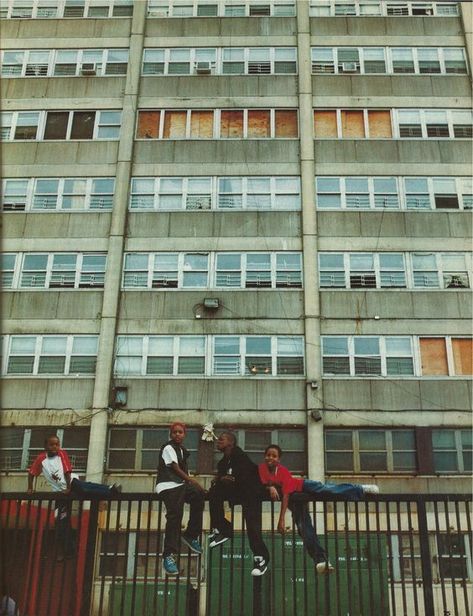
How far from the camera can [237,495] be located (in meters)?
7.09

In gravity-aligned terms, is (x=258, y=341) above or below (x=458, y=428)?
above

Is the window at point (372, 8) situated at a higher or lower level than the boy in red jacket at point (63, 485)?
higher

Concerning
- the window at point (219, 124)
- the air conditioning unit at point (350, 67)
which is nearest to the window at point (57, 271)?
the window at point (219, 124)

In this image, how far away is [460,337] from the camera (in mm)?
22578

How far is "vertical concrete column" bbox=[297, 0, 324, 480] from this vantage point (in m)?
21.1

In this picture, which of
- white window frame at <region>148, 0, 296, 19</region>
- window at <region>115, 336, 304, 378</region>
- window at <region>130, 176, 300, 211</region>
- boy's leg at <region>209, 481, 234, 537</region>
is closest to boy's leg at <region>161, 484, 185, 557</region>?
boy's leg at <region>209, 481, 234, 537</region>

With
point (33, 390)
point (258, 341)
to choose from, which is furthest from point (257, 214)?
point (33, 390)

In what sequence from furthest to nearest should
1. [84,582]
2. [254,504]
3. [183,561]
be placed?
[183,561] < [254,504] < [84,582]

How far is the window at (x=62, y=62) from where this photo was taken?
89.1ft

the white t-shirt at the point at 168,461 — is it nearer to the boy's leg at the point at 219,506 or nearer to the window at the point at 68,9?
the boy's leg at the point at 219,506

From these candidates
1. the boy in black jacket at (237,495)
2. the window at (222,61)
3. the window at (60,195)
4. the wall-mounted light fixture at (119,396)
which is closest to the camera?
the boy in black jacket at (237,495)

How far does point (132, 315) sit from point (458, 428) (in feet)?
43.3

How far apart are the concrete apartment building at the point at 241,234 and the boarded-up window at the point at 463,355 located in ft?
0.39

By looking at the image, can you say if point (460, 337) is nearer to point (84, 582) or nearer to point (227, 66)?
point (227, 66)
